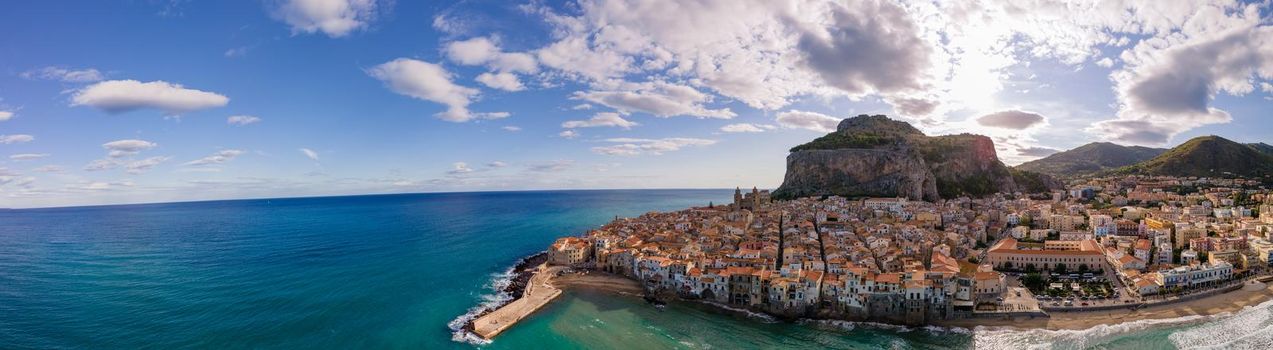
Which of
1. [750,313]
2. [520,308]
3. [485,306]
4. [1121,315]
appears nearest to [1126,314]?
[1121,315]

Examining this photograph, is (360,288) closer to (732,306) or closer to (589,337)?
(589,337)

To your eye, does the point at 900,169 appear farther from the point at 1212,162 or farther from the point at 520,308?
the point at 520,308

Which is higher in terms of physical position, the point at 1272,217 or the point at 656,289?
the point at 1272,217

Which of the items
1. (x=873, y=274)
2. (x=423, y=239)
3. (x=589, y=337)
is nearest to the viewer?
(x=589, y=337)

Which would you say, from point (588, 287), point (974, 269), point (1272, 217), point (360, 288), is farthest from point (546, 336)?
point (1272, 217)

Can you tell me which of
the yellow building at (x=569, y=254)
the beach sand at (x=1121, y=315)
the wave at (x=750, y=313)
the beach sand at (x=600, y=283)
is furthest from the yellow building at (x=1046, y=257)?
the yellow building at (x=569, y=254)

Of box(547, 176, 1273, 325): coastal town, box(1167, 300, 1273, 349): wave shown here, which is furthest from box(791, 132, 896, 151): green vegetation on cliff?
box(1167, 300, 1273, 349): wave

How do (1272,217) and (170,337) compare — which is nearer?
(170,337)

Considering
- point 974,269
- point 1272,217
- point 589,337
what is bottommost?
point 589,337

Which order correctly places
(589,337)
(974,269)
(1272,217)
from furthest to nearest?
(1272,217) → (974,269) → (589,337)
